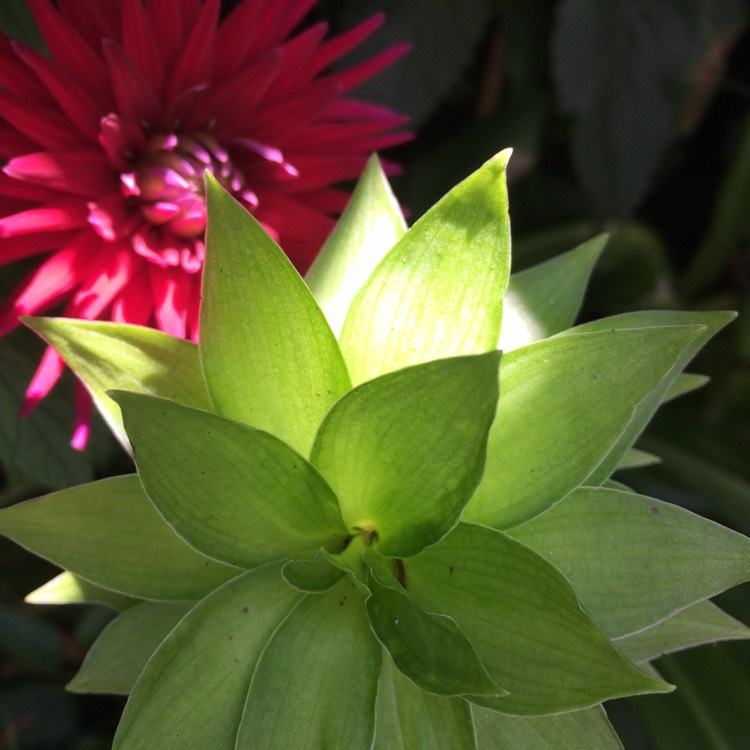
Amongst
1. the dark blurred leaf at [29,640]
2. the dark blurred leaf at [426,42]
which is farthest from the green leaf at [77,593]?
the dark blurred leaf at [426,42]

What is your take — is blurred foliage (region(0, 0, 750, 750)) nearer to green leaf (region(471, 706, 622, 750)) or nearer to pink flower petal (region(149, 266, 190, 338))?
pink flower petal (region(149, 266, 190, 338))

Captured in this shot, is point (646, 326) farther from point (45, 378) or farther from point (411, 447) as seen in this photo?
point (45, 378)

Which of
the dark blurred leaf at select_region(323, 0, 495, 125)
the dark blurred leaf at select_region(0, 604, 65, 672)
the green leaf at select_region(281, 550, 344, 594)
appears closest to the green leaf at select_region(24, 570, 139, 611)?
the green leaf at select_region(281, 550, 344, 594)

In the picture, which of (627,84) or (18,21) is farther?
(627,84)

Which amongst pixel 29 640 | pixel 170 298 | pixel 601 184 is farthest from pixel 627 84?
pixel 29 640

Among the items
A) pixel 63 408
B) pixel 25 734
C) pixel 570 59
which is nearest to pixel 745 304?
pixel 570 59

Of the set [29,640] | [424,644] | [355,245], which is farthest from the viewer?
[29,640]

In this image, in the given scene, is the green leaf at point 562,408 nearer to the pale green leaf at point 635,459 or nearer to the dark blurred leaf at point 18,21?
the pale green leaf at point 635,459
